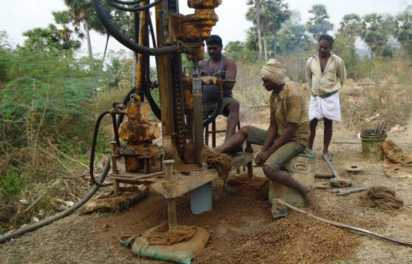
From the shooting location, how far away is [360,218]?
4414 millimetres

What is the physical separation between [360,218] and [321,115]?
2505mm

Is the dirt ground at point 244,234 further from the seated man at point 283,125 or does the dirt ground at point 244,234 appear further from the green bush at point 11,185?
the green bush at point 11,185

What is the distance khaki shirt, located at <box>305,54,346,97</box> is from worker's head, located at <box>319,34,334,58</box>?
0.40 feet

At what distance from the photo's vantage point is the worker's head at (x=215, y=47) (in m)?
5.70

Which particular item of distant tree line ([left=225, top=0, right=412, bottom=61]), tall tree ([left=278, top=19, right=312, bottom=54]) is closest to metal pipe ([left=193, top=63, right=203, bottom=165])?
distant tree line ([left=225, top=0, right=412, bottom=61])

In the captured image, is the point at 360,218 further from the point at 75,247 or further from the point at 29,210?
the point at 29,210

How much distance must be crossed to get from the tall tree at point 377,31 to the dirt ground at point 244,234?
23.7m

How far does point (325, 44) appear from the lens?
6.43 m

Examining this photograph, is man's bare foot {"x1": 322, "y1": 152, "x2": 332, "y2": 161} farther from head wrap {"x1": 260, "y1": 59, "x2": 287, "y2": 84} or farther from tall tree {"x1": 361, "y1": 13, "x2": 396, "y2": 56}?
tall tree {"x1": 361, "y1": 13, "x2": 396, "y2": 56}

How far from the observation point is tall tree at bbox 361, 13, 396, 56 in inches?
1097

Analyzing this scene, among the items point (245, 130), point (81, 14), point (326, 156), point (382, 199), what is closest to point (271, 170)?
point (245, 130)

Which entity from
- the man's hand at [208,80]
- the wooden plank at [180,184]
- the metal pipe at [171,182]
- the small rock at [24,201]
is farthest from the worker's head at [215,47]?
the small rock at [24,201]

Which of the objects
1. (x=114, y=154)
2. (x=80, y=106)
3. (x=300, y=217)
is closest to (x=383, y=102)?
(x=80, y=106)

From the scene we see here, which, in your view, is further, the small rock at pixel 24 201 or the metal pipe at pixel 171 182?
the small rock at pixel 24 201
